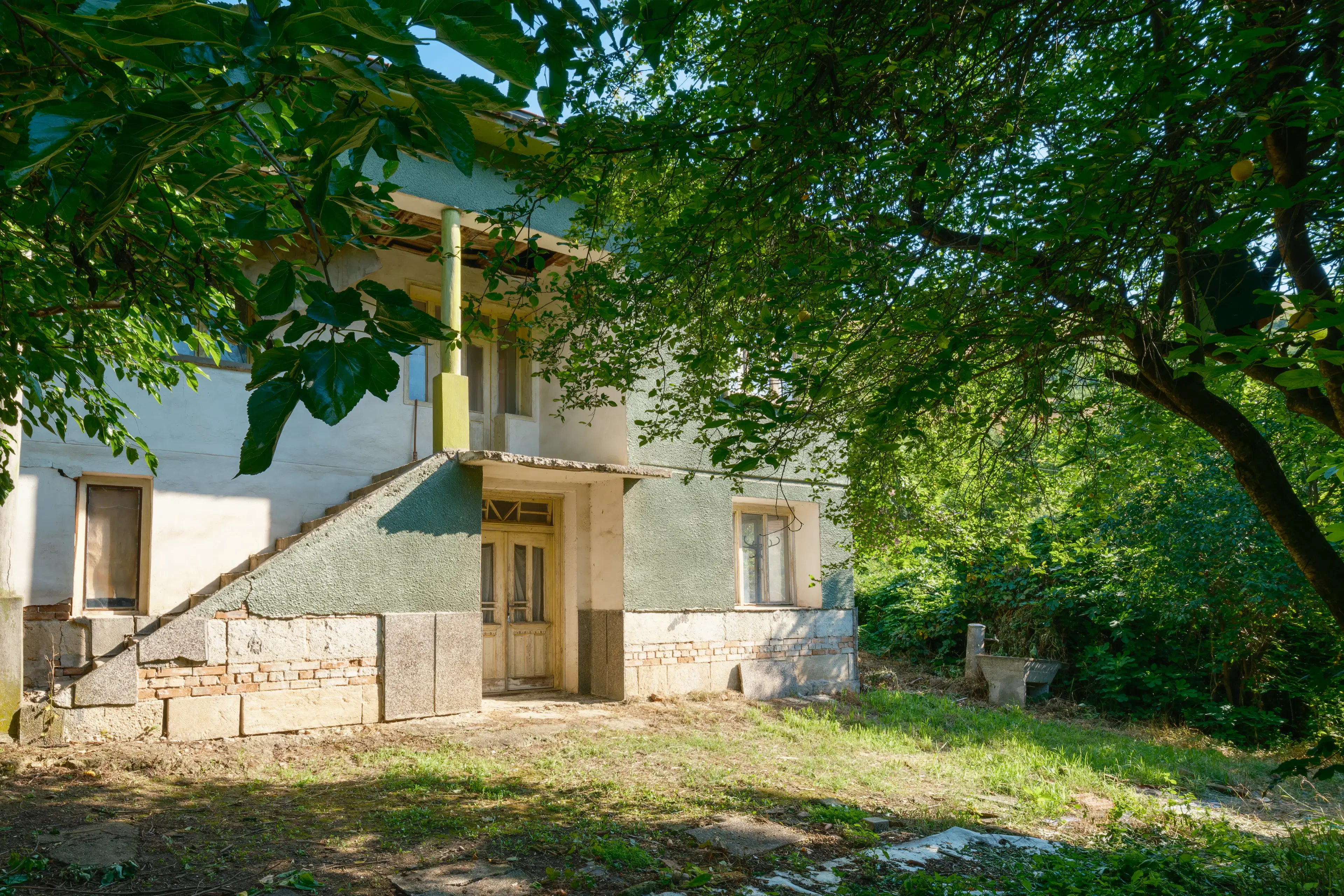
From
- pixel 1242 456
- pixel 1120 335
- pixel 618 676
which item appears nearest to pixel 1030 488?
pixel 1242 456

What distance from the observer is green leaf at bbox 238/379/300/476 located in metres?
1.57

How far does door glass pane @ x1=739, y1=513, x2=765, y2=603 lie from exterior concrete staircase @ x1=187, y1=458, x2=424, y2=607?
4.97m

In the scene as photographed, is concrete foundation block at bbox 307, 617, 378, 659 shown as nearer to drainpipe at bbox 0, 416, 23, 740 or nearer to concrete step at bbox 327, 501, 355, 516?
concrete step at bbox 327, 501, 355, 516

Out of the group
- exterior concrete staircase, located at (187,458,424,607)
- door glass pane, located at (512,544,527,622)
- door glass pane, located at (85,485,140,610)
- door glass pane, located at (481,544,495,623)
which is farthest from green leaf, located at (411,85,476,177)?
door glass pane, located at (512,544,527,622)

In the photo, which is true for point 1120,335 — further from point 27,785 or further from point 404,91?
point 27,785

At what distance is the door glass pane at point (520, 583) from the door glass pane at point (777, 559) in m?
3.48

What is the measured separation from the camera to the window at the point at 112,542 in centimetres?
884

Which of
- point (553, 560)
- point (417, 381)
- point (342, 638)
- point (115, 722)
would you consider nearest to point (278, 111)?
point (115, 722)

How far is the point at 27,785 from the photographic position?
6145 millimetres

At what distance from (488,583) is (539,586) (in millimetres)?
736

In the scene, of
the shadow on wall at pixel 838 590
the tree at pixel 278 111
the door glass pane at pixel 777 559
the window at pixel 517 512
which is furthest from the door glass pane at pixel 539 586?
the tree at pixel 278 111

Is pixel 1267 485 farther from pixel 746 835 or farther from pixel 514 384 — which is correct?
pixel 514 384

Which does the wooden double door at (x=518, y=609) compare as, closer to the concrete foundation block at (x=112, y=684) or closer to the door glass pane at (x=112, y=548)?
the door glass pane at (x=112, y=548)

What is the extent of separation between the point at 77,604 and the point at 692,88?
750 centimetres
